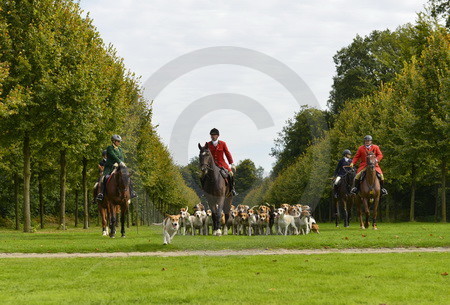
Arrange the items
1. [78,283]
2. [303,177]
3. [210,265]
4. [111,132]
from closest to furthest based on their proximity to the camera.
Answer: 1. [78,283]
2. [210,265]
3. [111,132]
4. [303,177]

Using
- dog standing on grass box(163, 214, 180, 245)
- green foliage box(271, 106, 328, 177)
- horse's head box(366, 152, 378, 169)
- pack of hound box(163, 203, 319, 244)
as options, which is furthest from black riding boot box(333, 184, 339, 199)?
green foliage box(271, 106, 328, 177)

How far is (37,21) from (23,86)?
12.3ft

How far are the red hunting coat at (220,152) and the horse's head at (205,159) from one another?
89 cm

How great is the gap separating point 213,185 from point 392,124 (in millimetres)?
31688

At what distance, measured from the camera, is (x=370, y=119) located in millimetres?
55000

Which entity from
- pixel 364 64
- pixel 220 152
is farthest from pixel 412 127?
pixel 364 64

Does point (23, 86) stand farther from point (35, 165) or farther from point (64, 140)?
point (35, 165)

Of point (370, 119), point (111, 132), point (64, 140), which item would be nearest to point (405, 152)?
point (370, 119)

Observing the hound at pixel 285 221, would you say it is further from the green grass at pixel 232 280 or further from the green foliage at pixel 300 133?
the green foliage at pixel 300 133

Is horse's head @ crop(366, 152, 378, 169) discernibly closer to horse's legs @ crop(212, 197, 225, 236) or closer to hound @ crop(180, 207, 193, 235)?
horse's legs @ crop(212, 197, 225, 236)

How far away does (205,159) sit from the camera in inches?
873

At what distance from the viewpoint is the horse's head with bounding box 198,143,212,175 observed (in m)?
22.2

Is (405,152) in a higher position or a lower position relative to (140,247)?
higher

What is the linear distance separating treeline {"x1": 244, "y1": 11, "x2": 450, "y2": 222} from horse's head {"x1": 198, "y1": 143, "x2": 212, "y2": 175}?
2263cm
